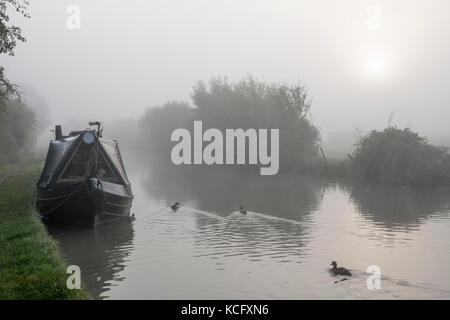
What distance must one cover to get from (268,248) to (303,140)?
111ft

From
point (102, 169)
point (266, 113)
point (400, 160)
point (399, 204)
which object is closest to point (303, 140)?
point (266, 113)

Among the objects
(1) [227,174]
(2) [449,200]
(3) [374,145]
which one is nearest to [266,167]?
(1) [227,174]

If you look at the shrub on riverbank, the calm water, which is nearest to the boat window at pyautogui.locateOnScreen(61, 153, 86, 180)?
the calm water

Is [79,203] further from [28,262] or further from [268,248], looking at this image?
Answer: [268,248]

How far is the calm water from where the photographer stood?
12.8 metres

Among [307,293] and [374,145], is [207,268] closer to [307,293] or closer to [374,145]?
[307,293]

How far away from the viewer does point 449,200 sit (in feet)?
94.9

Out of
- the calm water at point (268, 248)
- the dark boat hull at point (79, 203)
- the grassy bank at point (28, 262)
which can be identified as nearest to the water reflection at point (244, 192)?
the calm water at point (268, 248)

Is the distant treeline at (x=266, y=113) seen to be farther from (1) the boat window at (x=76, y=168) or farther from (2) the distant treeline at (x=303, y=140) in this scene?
(1) the boat window at (x=76, y=168)

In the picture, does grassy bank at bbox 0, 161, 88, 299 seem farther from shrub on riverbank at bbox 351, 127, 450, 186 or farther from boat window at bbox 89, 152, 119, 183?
shrub on riverbank at bbox 351, 127, 450, 186

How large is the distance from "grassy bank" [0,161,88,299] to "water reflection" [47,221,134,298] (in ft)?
2.92

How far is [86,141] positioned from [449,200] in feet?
67.6

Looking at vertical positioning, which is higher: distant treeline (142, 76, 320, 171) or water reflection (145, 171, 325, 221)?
distant treeline (142, 76, 320, 171)

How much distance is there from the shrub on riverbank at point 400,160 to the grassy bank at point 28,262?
2629cm
